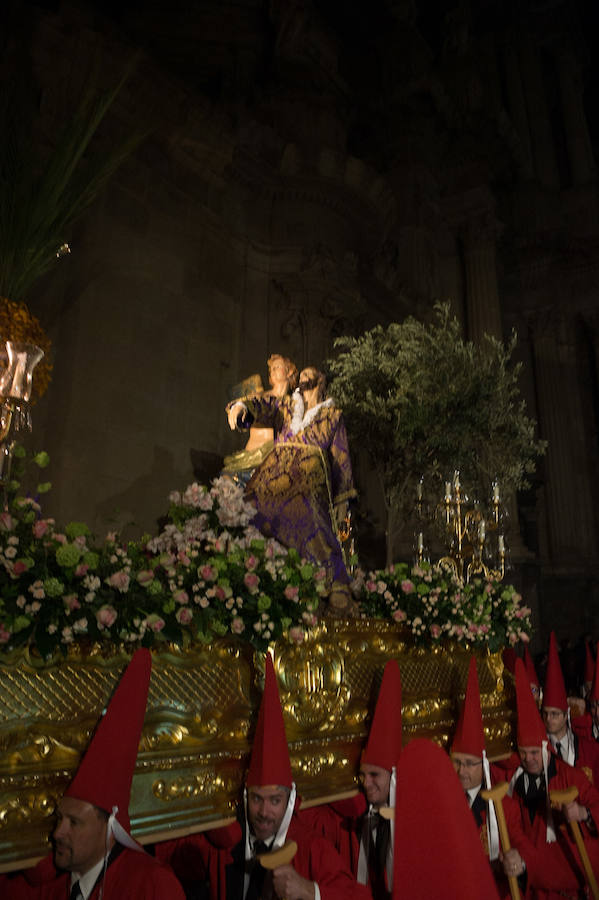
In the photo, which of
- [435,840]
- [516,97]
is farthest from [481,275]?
[435,840]

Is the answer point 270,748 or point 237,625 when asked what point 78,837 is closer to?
point 270,748

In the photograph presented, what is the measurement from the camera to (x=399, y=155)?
1401 cm

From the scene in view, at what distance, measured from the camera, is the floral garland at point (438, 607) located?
4039 mm

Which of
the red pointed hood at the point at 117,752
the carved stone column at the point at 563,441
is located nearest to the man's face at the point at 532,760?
the red pointed hood at the point at 117,752

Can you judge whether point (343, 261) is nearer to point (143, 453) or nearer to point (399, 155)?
point (143, 453)

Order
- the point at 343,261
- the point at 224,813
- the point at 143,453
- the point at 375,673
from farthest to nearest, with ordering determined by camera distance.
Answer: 1. the point at 343,261
2. the point at 143,453
3. the point at 375,673
4. the point at 224,813

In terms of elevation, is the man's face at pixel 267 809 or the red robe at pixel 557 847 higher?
the man's face at pixel 267 809

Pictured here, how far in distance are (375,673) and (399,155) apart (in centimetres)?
1314

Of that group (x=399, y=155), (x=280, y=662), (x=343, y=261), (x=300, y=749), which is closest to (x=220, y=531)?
(x=280, y=662)

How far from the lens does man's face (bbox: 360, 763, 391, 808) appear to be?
3.17 meters

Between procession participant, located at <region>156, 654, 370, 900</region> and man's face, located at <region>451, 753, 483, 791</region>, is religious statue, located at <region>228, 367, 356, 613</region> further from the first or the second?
procession participant, located at <region>156, 654, 370, 900</region>

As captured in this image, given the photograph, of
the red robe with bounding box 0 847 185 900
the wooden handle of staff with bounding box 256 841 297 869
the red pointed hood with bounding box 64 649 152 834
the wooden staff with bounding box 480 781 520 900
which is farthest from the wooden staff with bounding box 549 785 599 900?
the red pointed hood with bounding box 64 649 152 834

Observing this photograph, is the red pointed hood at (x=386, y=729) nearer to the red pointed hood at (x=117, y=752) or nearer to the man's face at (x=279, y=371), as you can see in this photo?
the red pointed hood at (x=117, y=752)

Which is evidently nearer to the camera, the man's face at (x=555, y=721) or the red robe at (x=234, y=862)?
the red robe at (x=234, y=862)
